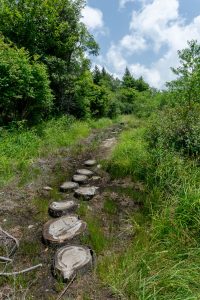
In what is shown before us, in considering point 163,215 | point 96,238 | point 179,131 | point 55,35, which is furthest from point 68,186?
point 55,35

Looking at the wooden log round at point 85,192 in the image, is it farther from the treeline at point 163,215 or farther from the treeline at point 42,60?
the treeline at point 42,60

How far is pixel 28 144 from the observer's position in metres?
6.59

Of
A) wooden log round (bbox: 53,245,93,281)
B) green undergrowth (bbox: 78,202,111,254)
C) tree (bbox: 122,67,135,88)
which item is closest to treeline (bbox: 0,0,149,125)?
green undergrowth (bbox: 78,202,111,254)

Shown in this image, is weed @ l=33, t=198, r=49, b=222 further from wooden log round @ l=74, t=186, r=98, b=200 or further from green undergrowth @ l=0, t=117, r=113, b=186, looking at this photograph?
green undergrowth @ l=0, t=117, r=113, b=186

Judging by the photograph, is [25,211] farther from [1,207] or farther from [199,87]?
[199,87]

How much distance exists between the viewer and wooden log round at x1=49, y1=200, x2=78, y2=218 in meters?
4.01

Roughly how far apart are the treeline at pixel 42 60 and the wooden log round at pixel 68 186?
9.93 feet

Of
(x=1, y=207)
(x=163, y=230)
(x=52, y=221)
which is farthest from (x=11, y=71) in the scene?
(x=163, y=230)

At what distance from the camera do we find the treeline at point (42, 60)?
706 centimetres

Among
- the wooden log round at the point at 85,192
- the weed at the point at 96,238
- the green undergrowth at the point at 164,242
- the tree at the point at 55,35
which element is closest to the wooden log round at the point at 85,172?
the wooden log round at the point at 85,192

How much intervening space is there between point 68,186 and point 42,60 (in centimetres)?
678

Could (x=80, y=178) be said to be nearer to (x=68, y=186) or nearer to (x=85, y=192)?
(x=68, y=186)

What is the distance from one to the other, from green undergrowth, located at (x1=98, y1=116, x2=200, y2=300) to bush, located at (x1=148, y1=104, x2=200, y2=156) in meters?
0.32

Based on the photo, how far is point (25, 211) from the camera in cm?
409
